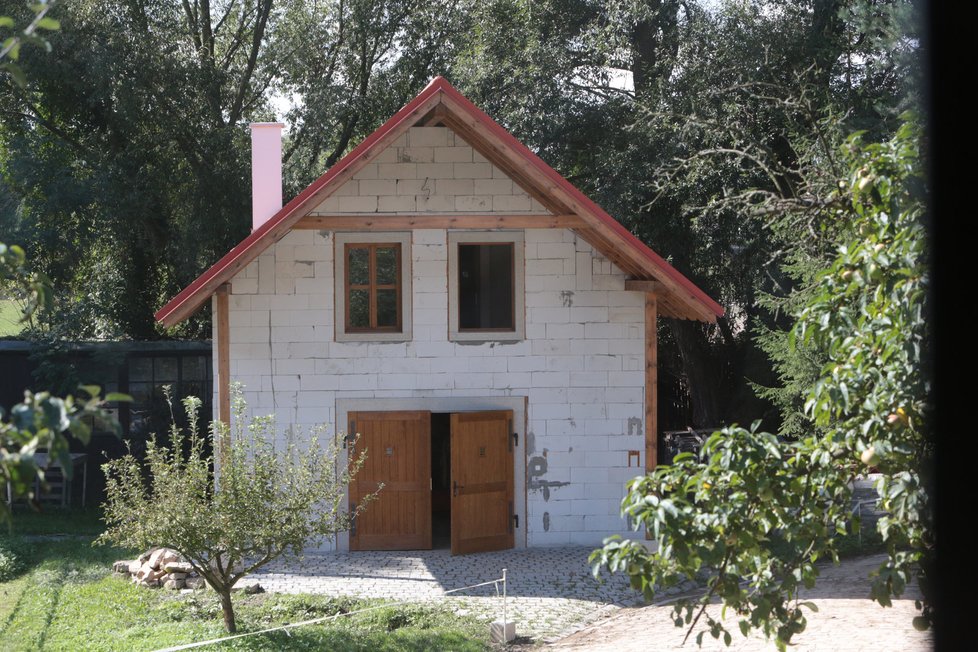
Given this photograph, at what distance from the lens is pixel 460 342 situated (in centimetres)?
1443

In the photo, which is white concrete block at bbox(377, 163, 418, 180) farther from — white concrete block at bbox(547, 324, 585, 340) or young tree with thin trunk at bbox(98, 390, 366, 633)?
young tree with thin trunk at bbox(98, 390, 366, 633)

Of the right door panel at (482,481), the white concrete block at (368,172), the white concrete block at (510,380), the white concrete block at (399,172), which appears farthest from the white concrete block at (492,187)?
the right door panel at (482,481)

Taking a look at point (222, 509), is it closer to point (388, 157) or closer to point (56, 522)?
point (388, 157)

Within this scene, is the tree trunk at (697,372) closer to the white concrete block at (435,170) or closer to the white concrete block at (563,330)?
the white concrete block at (563,330)

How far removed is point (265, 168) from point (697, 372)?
9.71 metres

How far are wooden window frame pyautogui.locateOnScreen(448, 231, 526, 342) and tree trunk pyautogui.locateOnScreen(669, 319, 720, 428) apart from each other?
7.37 m

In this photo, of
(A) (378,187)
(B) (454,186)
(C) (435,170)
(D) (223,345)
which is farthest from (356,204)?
(D) (223,345)

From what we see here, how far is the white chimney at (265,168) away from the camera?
52.7 feet

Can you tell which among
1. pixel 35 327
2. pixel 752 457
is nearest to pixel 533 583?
pixel 752 457

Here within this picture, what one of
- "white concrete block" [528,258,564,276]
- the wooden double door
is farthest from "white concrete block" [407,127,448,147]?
the wooden double door

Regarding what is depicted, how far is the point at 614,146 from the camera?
1959 centimetres

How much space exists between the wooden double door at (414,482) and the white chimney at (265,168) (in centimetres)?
385

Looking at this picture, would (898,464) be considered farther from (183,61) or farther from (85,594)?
(183,61)

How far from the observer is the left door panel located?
14.4 m
